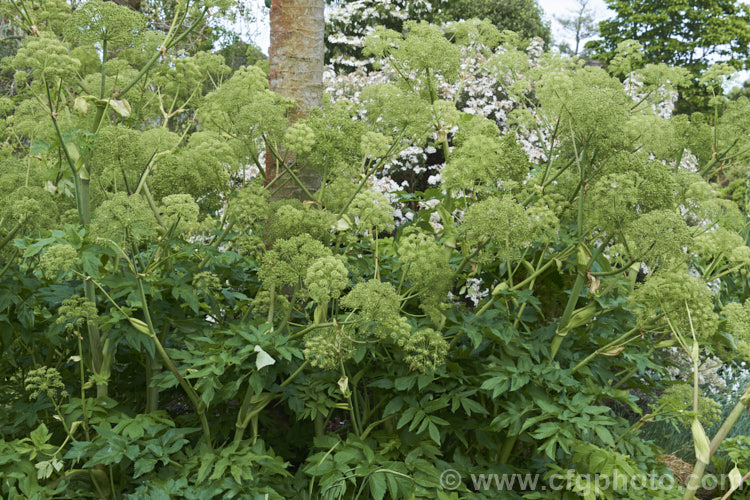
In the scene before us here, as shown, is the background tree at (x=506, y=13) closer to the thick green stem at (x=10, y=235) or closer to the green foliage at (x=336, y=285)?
the green foliage at (x=336, y=285)

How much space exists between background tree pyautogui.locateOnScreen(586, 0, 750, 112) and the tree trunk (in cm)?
2876

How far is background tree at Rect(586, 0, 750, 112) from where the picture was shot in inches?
1182

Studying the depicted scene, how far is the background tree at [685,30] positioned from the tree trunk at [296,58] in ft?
94.3

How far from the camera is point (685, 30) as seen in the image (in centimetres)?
3198

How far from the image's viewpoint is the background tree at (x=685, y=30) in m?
30.0

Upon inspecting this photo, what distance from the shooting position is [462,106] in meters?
11.7

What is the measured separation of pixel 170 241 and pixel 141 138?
60cm

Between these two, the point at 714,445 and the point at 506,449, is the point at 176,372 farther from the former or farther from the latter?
the point at 714,445

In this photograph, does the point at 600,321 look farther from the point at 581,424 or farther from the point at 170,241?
the point at 170,241

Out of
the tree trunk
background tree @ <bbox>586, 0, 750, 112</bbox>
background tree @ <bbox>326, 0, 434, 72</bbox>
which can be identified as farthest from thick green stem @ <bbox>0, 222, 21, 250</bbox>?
background tree @ <bbox>586, 0, 750, 112</bbox>

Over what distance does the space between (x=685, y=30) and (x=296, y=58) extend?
3409cm

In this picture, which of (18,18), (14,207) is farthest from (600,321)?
(18,18)

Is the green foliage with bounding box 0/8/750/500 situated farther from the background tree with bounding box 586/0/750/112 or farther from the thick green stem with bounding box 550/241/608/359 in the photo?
the background tree with bounding box 586/0/750/112

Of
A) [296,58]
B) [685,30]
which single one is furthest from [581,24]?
[296,58]
